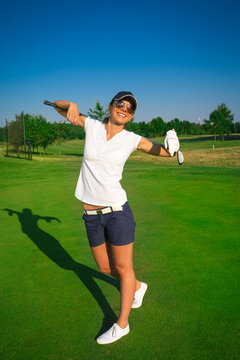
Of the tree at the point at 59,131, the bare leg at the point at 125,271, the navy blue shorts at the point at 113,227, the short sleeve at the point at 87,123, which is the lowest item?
the bare leg at the point at 125,271

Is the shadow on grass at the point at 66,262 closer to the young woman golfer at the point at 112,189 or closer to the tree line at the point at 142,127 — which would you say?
the young woman golfer at the point at 112,189

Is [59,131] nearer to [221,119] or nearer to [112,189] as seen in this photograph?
[221,119]

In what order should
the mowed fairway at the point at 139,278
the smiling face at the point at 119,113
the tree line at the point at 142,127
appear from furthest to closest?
the tree line at the point at 142,127 → the smiling face at the point at 119,113 → the mowed fairway at the point at 139,278

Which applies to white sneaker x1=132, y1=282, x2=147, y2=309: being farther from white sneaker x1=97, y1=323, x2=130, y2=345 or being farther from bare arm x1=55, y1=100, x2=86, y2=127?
bare arm x1=55, y1=100, x2=86, y2=127

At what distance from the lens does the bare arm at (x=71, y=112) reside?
110 inches

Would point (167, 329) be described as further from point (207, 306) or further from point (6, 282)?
point (6, 282)

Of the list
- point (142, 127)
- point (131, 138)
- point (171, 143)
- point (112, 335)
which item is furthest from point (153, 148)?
point (142, 127)

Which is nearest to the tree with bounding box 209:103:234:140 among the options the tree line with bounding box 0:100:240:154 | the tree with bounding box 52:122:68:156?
the tree line with bounding box 0:100:240:154

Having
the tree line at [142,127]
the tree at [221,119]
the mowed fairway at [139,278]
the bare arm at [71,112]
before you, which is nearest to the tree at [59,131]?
the tree line at [142,127]

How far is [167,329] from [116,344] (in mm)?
481

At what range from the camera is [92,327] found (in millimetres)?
2629

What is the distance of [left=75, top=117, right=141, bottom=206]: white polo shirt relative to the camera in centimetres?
268

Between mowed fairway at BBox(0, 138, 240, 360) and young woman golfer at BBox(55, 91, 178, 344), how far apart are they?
0.36 meters

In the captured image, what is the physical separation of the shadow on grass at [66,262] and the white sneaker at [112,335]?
131mm
